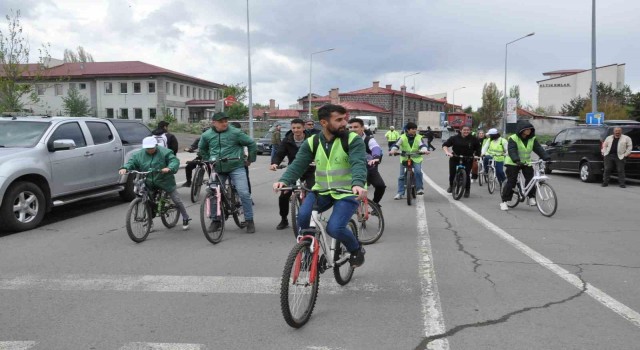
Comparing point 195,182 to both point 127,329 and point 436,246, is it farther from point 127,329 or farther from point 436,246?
point 127,329

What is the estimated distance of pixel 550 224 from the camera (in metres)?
8.87

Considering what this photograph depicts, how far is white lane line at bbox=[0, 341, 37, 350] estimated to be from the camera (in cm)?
375

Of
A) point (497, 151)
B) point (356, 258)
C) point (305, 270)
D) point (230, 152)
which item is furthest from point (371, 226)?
point (497, 151)

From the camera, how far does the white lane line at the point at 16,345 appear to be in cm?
375

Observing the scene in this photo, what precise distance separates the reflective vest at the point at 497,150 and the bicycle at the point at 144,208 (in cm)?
818

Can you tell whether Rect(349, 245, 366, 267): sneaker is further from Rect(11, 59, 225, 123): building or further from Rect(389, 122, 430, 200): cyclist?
Rect(11, 59, 225, 123): building

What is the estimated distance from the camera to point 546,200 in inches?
383

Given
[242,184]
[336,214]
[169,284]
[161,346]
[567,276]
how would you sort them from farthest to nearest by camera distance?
1. [242,184]
2. [567,276]
3. [169,284]
4. [336,214]
5. [161,346]

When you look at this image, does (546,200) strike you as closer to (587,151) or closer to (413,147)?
(413,147)

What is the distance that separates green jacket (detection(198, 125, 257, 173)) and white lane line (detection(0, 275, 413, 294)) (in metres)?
2.55

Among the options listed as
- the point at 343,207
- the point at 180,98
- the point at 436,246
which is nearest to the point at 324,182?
the point at 343,207

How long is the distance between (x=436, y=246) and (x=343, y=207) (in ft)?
9.50

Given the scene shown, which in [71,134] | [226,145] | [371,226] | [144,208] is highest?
[71,134]

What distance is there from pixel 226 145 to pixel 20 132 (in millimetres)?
3833
